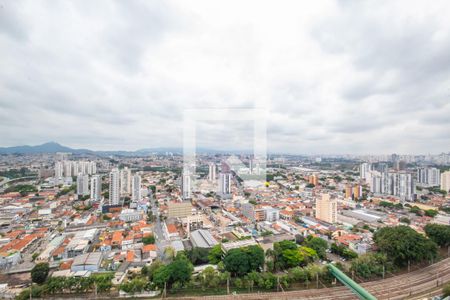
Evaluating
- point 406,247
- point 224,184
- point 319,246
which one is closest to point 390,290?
point 406,247

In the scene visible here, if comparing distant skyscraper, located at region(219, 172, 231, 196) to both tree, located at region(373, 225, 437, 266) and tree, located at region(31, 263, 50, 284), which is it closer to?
tree, located at region(373, 225, 437, 266)

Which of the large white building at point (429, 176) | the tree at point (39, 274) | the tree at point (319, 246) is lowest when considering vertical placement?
the tree at point (39, 274)

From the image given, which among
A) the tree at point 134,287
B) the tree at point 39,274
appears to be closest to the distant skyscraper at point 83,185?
the tree at point 39,274

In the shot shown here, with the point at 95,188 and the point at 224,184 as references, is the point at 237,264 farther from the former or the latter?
the point at 95,188

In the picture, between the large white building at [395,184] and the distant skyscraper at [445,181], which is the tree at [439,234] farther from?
the distant skyscraper at [445,181]

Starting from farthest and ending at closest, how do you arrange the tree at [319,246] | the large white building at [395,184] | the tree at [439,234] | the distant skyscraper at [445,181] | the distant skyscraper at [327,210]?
the distant skyscraper at [445,181] < the large white building at [395,184] < the distant skyscraper at [327,210] < the tree at [439,234] < the tree at [319,246]

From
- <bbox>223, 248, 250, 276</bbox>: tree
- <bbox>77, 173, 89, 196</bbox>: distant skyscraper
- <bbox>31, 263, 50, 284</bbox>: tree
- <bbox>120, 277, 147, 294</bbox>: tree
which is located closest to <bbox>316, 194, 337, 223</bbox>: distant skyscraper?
<bbox>223, 248, 250, 276</bbox>: tree
